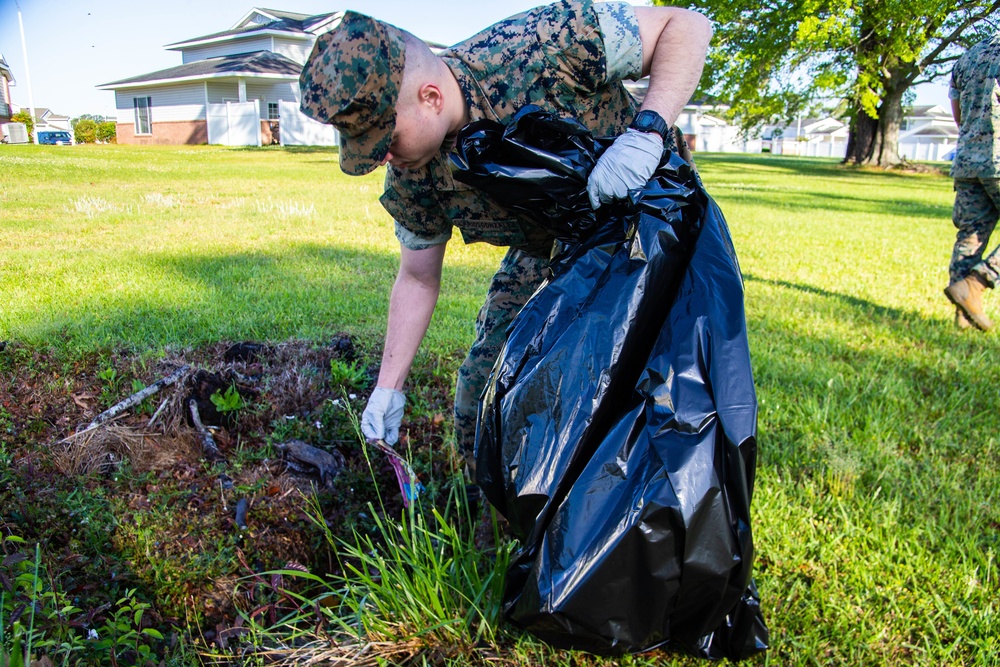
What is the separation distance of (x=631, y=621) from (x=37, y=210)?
9.91m

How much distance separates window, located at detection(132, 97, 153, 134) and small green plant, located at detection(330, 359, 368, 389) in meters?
34.6

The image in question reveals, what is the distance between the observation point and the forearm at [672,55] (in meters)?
2.05

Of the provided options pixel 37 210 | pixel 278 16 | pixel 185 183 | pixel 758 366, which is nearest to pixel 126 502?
pixel 758 366

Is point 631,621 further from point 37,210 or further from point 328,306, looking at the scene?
point 37,210

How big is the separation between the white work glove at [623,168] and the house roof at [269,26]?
3323 cm

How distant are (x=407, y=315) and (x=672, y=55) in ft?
3.72

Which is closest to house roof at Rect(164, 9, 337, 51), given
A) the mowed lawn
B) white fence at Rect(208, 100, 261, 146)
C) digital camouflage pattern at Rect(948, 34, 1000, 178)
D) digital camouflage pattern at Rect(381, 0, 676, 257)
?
white fence at Rect(208, 100, 261, 146)

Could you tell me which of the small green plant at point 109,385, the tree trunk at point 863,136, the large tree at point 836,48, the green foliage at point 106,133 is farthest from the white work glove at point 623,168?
the green foliage at point 106,133

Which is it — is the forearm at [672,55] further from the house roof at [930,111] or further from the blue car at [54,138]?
the house roof at [930,111]

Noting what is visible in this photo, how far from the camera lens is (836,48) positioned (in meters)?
23.0

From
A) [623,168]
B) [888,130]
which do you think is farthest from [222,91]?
[623,168]

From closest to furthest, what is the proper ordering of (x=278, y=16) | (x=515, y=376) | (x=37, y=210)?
1. (x=515, y=376)
2. (x=37, y=210)
3. (x=278, y=16)

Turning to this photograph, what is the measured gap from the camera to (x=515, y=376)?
67.0 inches

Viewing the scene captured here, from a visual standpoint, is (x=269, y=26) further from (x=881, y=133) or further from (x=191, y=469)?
(x=191, y=469)
